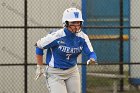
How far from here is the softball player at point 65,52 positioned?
5.85m

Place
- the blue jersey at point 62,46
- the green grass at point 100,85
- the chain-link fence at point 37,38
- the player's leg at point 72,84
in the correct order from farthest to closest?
the green grass at point 100,85 → the chain-link fence at point 37,38 → the player's leg at point 72,84 → the blue jersey at point 62,46

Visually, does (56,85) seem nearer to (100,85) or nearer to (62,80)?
(62,80)

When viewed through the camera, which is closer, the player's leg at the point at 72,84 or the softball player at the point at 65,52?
the softball player at the point at 65,52

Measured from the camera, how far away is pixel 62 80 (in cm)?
597

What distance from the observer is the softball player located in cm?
585

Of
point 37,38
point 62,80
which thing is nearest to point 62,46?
point 62,80

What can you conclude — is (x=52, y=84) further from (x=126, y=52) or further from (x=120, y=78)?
(x=126, y=52)

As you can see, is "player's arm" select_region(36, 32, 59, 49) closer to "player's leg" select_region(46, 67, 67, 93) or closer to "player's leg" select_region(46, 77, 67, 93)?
"player's leg" select_region(46, 67, 67, 93)

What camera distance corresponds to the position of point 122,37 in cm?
955

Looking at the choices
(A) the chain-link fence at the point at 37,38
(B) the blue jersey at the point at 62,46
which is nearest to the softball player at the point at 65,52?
(B) the blue jersey at the point at 62,46

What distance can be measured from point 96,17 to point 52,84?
455 cm

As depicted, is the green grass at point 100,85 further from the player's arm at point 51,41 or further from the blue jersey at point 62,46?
the player's arm at point 51,41

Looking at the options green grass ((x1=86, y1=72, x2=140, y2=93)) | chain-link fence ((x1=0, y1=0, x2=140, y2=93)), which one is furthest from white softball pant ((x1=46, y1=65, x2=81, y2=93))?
green grass ((x1=86, y1=72, x2=140, y2=93))

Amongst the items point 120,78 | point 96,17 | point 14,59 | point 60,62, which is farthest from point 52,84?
point 96,17
